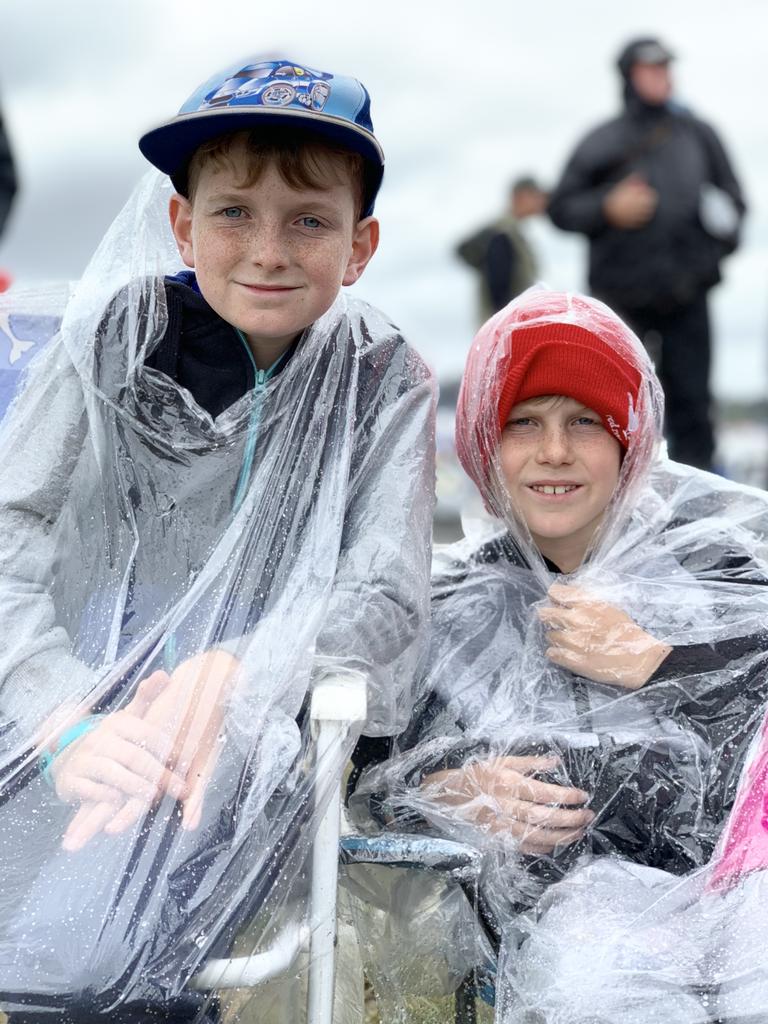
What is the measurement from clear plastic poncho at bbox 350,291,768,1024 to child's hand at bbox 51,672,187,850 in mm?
428

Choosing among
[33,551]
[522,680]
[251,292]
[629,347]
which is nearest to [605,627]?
[522,680]

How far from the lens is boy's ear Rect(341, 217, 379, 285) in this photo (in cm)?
186

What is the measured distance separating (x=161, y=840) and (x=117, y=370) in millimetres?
647

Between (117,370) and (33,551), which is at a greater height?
(117,370)

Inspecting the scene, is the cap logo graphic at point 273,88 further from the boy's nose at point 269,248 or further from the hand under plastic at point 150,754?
the hand under plastic at point 150,754

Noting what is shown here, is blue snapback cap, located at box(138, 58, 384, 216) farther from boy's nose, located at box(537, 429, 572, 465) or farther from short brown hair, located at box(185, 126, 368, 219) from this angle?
boy's nose, located at box(537, 429, 572, 465)

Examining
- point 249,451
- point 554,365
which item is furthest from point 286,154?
point 554,365

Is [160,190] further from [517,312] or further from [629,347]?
[629,347]

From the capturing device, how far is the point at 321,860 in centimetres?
154

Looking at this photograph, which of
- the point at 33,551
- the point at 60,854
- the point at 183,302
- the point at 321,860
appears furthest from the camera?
the point at 183,302

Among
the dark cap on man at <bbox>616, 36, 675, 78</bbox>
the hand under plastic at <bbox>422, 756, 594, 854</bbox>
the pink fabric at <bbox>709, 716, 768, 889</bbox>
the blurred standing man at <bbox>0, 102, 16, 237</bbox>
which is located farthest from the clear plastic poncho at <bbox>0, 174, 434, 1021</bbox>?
the dark cap on man at <bbox>616, 36, 675, 78</bbox>

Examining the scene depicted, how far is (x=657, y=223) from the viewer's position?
449 cm

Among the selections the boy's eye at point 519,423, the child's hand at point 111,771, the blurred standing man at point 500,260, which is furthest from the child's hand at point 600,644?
the blurred standing man at point 500,260

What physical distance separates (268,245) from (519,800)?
812 millimetres
